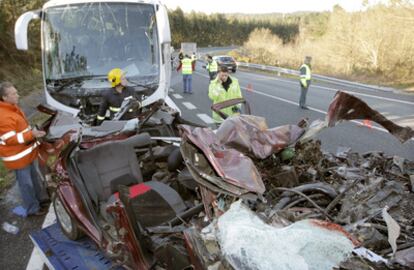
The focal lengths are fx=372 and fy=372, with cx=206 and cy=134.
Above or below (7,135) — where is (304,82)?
below

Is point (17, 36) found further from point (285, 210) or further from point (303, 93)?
point (303, 93)

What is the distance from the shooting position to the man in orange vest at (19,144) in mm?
4590

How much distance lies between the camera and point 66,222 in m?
3.89

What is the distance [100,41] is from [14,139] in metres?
3.16

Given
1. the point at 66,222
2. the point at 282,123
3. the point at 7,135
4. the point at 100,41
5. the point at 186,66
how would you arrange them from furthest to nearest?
the point at 186,66 → the point at 282,123 → the point at 100,41 → the point at 7,135 → the point at 66,222

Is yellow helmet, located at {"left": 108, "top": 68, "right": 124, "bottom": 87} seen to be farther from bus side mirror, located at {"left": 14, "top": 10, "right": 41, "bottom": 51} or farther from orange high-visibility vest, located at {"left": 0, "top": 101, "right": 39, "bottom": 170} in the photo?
orange high-visibility vest, located at {"left": 0, "top": 101, "right": 39, "bottom": 170}

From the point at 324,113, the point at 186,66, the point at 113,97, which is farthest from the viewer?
the point at 186,66

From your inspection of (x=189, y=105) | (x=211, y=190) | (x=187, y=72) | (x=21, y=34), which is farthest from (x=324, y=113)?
(x=211, y=190)

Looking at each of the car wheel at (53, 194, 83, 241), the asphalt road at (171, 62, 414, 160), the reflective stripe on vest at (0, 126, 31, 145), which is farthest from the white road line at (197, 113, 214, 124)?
the car wheel at (53, 194, 83, 241)

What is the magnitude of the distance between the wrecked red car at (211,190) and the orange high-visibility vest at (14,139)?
46 cm

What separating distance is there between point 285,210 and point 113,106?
460 centimetres

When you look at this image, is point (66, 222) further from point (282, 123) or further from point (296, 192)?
point (282, 123)

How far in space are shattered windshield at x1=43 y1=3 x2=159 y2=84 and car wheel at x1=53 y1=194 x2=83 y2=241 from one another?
3.58m

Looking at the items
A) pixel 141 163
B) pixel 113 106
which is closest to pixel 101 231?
pixel 141 163
